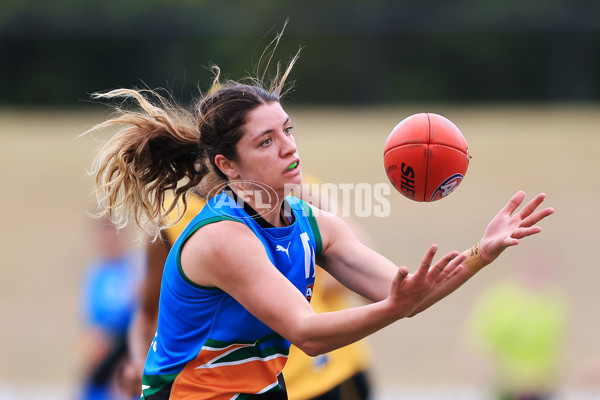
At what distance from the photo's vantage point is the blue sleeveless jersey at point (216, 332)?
9.86 feet

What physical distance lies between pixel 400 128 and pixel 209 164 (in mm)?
728

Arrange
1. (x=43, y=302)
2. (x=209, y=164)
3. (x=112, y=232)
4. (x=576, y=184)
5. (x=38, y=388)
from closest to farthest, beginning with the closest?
(x=209, y=164)
(x=112, y=232)
(x=38, y=388)
(x=43, y=302)
(x=576, y=184)

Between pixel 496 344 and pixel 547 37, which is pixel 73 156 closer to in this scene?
pixel 547 37

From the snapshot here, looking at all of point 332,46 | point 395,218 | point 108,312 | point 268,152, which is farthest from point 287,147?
point 332,46

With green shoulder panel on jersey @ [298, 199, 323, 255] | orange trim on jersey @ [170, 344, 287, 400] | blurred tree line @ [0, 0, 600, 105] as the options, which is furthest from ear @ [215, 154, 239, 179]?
blurred tree line @ [0, 0, 600, 105]

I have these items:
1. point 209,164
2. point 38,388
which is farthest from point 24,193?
point 209,164

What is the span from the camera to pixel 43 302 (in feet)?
41.2

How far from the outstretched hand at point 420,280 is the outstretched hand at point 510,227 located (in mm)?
444

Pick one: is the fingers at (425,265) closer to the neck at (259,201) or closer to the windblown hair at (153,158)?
the neck at (259,201)

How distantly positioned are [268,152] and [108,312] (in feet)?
12.3

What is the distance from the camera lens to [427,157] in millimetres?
3283

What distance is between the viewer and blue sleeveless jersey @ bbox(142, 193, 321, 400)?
301 centimetres

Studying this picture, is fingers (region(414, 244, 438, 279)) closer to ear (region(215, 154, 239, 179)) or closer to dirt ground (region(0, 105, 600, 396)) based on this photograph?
ear (region(215, 154, 239, 179))

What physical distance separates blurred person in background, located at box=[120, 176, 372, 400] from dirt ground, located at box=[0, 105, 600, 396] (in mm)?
4066
